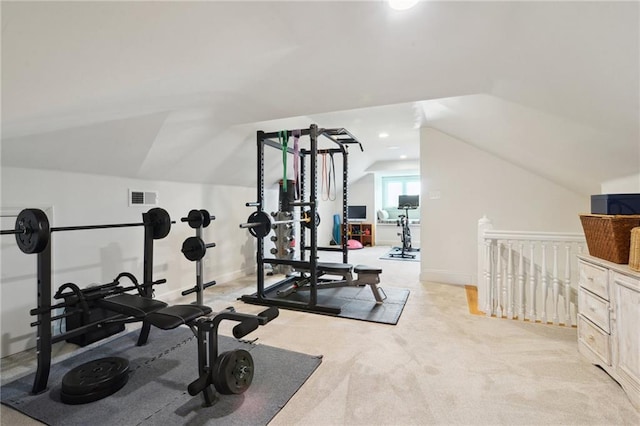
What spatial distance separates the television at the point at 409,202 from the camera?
289 inches

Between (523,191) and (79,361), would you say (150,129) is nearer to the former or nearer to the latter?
(79,361)

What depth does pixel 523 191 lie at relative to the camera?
4.02 m

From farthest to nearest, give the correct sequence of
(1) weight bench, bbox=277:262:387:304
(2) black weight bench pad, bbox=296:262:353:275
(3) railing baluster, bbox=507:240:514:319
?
(2) black weight bench pad, bbox=296:262:353:275 → (1) weight bench, bbox=277:262:387:304 → (3) railing baluster, bbox=507:240:514:319

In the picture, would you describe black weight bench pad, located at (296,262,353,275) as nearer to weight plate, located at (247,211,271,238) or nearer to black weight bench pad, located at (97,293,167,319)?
weight plate, located at (247,211,271,238)

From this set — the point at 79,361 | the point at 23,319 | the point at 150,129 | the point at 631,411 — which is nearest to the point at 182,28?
the point at 150,129

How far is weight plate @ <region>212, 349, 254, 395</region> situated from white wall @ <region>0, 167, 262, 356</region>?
194 cm

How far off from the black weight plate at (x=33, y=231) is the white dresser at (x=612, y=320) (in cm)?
353

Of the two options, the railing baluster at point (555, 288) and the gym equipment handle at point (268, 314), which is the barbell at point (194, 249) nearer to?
the gym equipment handle at point (268, 314)

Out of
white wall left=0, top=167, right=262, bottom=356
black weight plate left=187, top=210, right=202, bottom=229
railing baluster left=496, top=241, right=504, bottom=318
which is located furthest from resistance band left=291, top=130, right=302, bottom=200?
railing baluster left=496, top=241, right=504, bottom=318

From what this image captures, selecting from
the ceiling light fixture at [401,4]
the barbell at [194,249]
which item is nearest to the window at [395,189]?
the barbell at [194,249]

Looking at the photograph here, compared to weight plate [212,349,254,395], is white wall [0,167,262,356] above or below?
above

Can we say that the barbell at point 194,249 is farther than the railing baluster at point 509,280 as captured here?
No

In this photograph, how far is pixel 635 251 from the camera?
5.59 ft

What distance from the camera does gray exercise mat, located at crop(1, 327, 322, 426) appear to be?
1.58 m
